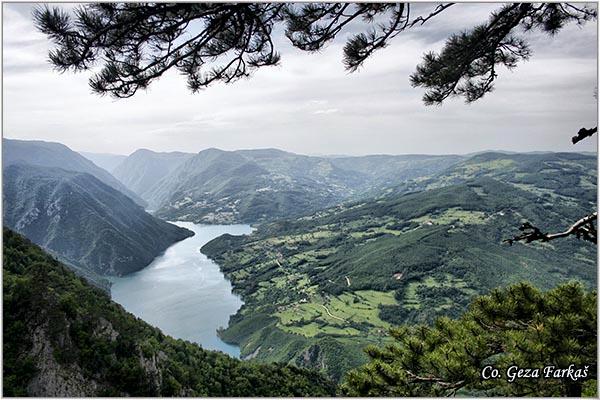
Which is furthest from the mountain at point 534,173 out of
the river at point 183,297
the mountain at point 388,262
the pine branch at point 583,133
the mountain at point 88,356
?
the pine branch at point 583,133

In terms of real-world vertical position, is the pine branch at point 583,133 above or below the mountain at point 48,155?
below

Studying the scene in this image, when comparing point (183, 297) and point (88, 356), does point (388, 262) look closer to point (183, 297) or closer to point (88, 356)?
point (183, 297)

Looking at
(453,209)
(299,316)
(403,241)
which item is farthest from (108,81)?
(453,209)

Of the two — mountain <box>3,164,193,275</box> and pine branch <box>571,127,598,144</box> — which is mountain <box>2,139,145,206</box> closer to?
mountain <box>3,164,193,275</box>

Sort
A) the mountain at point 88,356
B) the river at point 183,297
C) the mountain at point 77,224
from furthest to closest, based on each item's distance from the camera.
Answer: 1. the mountain at point 77,224
2. the river at point 183,297
3. the mountain at point 88,356

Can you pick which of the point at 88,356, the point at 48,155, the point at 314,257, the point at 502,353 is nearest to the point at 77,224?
the point at 314,257

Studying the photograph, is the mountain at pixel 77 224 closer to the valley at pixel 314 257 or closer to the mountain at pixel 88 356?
the valley at pixel 314 257

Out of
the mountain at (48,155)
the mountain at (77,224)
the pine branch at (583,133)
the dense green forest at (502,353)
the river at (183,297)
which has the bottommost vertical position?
the river at (183,297)
